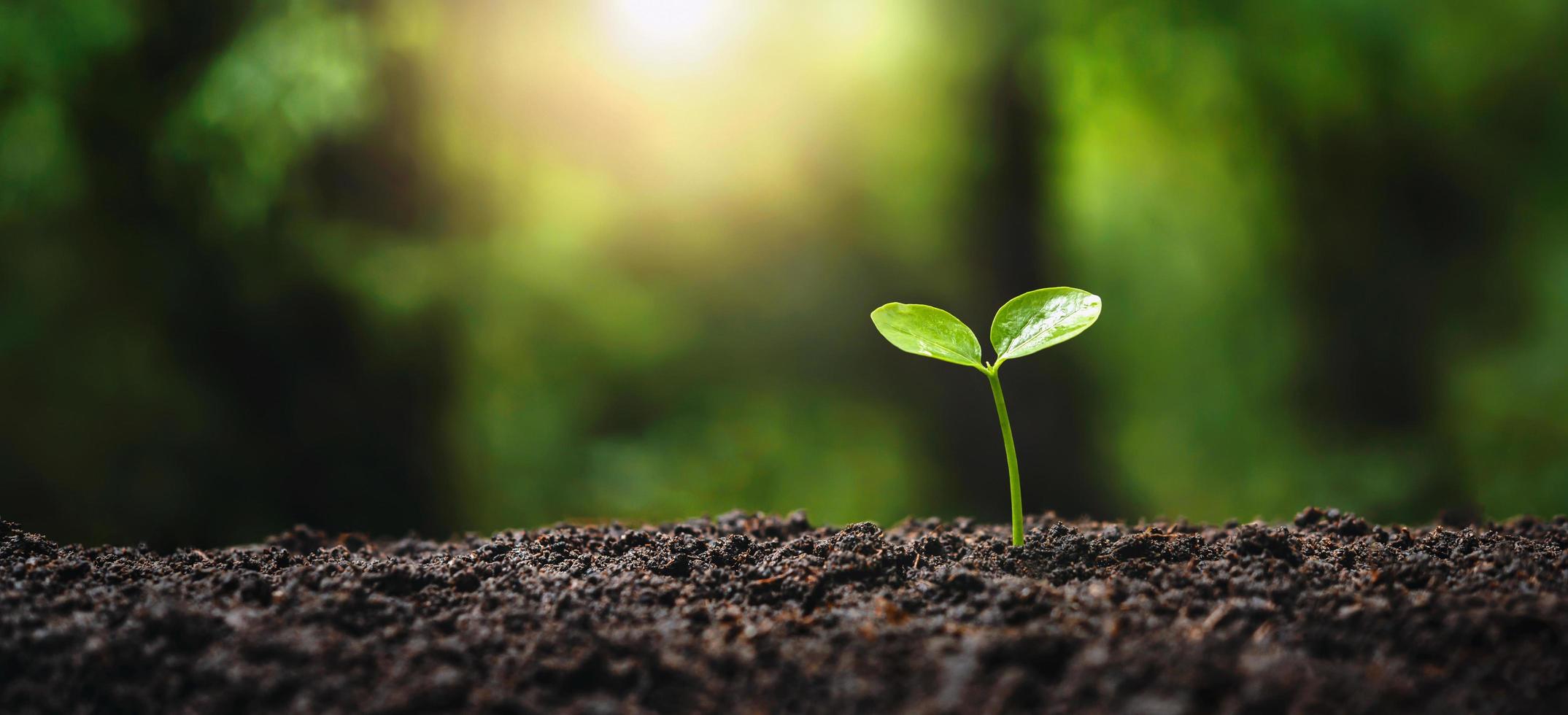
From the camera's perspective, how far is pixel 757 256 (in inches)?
228

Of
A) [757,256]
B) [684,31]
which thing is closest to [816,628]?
[757,256]

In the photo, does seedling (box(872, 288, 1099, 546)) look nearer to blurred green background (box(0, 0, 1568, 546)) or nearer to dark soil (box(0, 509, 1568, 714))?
dark soil (box(0, 509, 1568, 714))

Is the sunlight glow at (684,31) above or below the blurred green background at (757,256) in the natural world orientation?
above

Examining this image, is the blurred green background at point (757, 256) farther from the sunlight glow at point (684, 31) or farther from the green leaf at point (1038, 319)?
the green leaf at point (1038, 319)

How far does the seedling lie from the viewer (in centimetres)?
146

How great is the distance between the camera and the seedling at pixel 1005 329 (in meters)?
1.46

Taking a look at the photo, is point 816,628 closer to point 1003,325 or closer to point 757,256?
point 1003,325

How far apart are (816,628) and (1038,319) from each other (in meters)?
0.62

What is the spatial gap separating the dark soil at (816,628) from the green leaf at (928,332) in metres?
0.32

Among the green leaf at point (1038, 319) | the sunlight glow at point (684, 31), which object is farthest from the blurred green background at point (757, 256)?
the green leaf at point (1038, 319)

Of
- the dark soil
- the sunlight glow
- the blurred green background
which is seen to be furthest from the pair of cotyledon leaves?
the sunlight glow

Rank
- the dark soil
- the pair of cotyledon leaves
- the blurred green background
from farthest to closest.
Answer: the blurred green background → the pair of cotyledon leaves → the dark soil

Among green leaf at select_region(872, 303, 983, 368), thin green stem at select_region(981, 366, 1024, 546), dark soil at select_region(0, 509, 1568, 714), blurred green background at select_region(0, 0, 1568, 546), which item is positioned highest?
blurred green background at select_region(0, 0, 1568, 546)

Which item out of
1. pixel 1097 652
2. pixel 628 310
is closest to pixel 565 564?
pixel 1097 652
